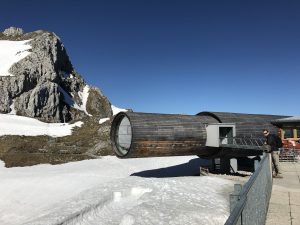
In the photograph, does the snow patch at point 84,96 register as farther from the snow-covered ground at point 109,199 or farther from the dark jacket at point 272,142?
the dark jacket at point 272,142

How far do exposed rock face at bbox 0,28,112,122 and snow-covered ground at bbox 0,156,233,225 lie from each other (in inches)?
1804

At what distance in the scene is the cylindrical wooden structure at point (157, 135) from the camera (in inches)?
927

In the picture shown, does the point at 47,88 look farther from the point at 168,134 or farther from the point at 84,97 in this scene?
the point at 168,134

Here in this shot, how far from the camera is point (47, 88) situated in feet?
268

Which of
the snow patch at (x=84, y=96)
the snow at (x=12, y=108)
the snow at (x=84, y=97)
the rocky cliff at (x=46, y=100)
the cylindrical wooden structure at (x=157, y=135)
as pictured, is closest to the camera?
the cylindrical wooden structure at (x=157, y=135)

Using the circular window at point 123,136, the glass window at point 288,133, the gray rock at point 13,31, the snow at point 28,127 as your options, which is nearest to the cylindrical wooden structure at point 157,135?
the circular window at point 123,136

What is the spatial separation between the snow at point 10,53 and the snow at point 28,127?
66.6ft

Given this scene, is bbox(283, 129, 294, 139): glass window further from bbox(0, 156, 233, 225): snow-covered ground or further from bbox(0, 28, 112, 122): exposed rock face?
bbox(0, 28, 112, 122): exposed rock face

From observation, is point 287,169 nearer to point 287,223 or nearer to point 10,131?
point 287,223

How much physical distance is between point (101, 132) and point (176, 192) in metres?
38.4

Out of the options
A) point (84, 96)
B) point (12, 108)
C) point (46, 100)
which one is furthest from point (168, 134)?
point (84, 96)

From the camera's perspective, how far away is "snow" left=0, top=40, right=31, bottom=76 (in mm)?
85963

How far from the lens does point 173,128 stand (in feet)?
82.5

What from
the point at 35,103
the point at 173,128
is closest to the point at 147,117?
the point at 173,128
